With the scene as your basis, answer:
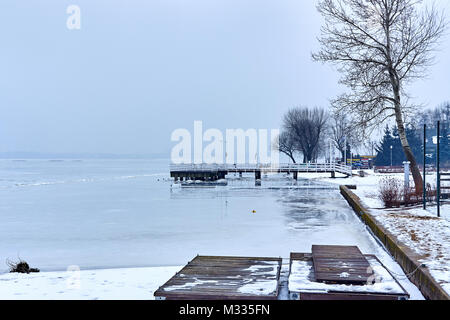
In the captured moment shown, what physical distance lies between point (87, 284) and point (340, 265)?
409cm

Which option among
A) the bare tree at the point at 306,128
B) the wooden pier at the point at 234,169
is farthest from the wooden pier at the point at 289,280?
the bare tree at the point at 306,128

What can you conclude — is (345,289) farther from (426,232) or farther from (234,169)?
(234,169)

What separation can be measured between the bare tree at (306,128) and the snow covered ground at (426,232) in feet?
222

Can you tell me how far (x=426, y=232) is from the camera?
10.8 meters

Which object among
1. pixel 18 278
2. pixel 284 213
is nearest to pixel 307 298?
pixel 18 278

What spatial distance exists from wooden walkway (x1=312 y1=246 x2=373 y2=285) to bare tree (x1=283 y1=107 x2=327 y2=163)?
74.8 meters

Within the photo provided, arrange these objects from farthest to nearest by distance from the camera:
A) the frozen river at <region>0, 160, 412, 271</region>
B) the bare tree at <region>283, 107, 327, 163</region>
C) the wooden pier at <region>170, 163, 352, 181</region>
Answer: the bare tree at <region>283, 107, 327, 163</region>
the wooden pier at <region>170, 163, 352, 181</region>
the frozen river at <region>0, 160, 412, 271</region>

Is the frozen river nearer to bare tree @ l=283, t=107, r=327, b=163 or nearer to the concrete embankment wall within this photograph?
the concrete embankment wall

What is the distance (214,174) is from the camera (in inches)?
2159

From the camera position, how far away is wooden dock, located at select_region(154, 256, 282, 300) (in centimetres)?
591

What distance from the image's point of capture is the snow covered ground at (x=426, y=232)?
23.9 feet

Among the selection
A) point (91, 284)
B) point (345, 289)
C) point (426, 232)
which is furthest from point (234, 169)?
A: point (345, 289)

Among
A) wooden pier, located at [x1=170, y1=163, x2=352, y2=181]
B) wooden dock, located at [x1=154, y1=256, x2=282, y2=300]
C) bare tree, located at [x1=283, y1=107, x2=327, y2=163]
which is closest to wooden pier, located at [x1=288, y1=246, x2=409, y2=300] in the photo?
wooden dock, located at [x1=154, y1=256, x2=282, y2=300]
